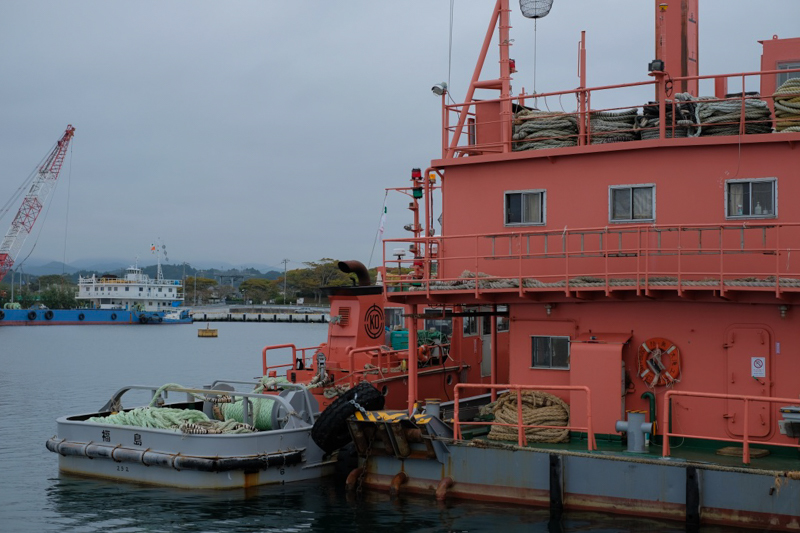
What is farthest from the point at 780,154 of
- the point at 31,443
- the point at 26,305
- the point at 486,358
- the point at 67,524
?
the point at 26,305

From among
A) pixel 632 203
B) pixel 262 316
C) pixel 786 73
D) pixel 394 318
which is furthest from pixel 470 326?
pixel 262 316

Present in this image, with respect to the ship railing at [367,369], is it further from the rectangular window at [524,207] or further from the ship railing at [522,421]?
the rectangular window at [524,207]

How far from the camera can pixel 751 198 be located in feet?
50.7

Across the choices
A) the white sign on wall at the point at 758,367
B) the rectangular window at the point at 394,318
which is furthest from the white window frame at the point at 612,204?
the rectangular window at the point at 394,318

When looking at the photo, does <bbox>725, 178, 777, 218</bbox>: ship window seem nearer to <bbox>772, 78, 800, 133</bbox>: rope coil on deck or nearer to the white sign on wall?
<bbox>772, 78, 800, 133</bbox>: rope coil on deck

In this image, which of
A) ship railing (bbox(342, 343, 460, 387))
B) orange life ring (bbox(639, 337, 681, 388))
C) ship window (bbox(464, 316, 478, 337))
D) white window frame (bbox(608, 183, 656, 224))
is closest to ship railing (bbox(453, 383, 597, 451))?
orange life ring (bbox(639, 337, 681, 388))

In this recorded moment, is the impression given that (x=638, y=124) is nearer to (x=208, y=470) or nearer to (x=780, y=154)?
(x=780, y=154)

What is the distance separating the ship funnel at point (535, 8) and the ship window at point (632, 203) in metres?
4.37

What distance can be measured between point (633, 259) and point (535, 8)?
5831mm

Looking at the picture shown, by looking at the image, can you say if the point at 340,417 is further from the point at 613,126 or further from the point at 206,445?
the point at 613,126

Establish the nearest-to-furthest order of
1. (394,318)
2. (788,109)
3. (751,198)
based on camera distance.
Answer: (751,198) < (788,109) < (394,318)

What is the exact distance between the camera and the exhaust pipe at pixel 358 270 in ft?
78.3

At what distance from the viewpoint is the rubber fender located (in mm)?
16719

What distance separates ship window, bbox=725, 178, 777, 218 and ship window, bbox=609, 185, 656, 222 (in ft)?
4.23
